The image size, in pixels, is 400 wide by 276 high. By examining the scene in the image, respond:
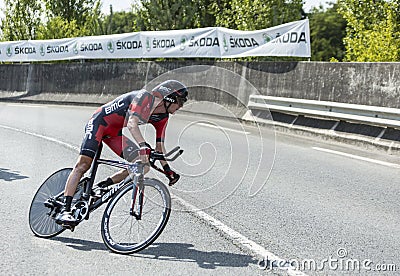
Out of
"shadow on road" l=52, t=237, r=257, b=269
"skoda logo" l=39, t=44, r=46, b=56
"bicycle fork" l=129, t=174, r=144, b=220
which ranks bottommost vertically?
"shadow on road" l=52, t=237, r=257, b=269

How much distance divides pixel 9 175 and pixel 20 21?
33740mm

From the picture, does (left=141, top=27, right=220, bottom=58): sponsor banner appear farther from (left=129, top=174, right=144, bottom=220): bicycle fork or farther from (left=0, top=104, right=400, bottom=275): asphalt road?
(left=129, top=174, right=144, bottom=220): bicycle fork

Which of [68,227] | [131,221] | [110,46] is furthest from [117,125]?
[110,46]

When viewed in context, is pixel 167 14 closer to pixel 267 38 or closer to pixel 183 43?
pixel 183 43

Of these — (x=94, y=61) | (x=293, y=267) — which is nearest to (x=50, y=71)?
(x=94, y=61)

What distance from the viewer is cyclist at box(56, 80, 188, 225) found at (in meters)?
5.31

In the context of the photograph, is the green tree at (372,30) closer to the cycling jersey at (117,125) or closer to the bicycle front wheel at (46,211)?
the cycling jersey at (117,125)

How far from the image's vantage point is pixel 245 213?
680 cm

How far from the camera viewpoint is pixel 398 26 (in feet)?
70.9

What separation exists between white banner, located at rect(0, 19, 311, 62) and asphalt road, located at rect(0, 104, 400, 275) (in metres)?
3.57

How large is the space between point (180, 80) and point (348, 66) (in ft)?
24.8

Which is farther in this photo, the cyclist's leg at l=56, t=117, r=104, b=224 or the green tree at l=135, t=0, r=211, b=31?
the green tree at l=135, t=0, r=211, b=31

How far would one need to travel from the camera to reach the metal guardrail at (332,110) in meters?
10.9

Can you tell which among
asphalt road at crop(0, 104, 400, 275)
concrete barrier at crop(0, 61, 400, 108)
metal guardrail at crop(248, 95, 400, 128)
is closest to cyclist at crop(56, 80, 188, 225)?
asphalt road at crop(0, 104, 400, 275)
